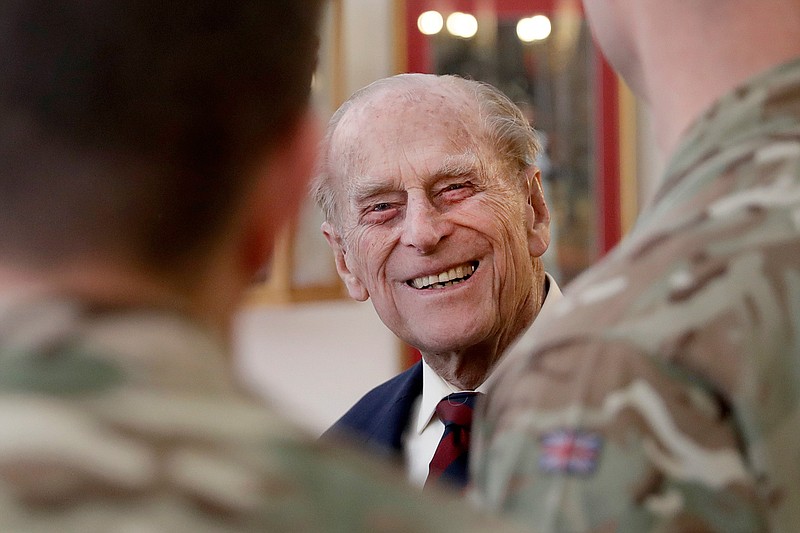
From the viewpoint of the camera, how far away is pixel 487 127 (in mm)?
1901

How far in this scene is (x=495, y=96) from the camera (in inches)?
76.3

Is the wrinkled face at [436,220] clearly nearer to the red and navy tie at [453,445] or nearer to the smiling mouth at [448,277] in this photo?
the smiling mouth at [448,277]

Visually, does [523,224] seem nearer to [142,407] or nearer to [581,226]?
[142,407]

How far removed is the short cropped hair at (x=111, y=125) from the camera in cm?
A: 48

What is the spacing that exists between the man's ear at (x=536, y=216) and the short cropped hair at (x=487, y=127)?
21 mm

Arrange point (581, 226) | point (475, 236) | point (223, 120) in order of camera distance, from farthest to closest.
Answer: point (581, 226) < point (475, 236) < point (223, 120)

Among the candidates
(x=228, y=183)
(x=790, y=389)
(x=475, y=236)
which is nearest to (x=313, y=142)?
(x=228, y=183)

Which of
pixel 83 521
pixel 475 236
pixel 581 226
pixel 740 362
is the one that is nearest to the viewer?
pixel 83 521

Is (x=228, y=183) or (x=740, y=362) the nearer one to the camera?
(x=228, y=183)

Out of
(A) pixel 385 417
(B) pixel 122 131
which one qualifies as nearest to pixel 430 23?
(A) pixel 385 417

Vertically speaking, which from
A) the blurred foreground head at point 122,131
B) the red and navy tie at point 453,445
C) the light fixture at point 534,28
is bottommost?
the blurred foreground head at point 122,131

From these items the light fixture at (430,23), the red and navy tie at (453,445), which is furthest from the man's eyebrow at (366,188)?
the light fixture at (430,23)

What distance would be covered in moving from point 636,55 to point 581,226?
296cm

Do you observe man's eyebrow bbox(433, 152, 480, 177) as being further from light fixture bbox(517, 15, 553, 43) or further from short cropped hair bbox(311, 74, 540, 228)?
light fixture bbox(517, 15, 553, 43)
